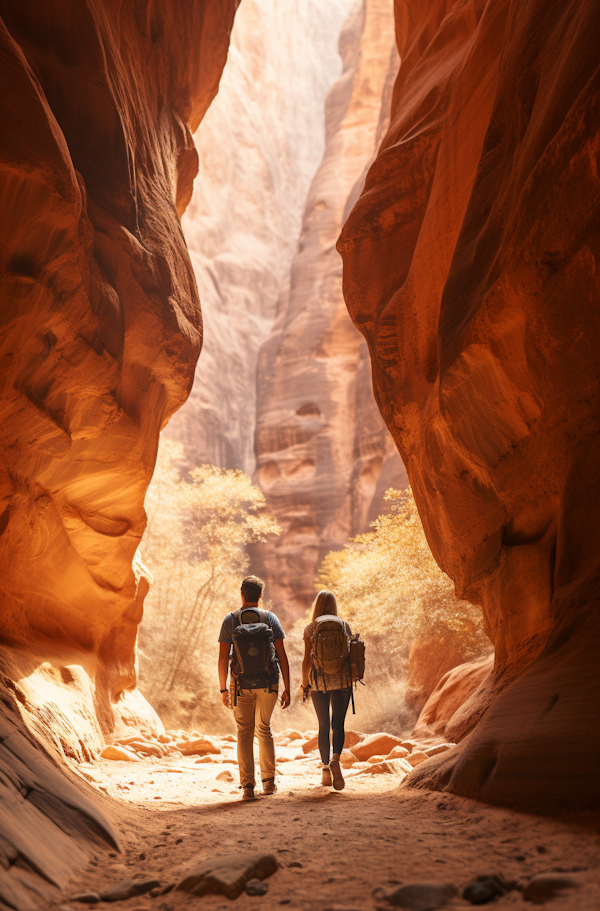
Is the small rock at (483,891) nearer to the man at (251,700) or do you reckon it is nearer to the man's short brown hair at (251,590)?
the man at (251,700)

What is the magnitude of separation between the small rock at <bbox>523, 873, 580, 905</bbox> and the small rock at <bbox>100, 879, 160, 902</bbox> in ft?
4.82

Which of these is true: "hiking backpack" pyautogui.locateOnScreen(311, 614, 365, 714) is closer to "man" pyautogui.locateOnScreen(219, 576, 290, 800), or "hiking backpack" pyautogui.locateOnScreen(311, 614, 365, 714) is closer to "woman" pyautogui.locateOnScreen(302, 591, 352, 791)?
"woman" pyautogui.locateOnScreen(302, 591, 352, 791)

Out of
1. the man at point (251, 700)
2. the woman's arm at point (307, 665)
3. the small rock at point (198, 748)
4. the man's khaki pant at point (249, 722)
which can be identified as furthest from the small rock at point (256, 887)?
the small rock at point (198, 748)

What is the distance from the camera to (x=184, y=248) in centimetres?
933

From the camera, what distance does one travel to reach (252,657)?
194 inches

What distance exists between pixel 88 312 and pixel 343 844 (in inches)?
203

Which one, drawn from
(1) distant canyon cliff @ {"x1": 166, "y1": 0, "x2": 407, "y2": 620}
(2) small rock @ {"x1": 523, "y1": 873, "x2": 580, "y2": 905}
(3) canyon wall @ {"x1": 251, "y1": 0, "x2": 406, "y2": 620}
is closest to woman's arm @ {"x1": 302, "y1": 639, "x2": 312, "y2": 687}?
(2) small rock @ {"x1": 523, "y1": 873, "x2": 580, "y2": 905}

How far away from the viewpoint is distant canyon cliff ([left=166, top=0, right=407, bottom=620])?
2939 cm

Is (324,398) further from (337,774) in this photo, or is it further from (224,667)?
(224,667)

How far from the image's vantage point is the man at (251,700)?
4.98 metres

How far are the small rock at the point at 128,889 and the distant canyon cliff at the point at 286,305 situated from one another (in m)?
23.4

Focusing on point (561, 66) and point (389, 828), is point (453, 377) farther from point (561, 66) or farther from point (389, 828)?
point (389, 828)

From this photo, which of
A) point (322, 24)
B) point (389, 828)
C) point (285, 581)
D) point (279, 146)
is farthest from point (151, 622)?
point (322, 24)

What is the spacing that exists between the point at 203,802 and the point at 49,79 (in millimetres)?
6591
